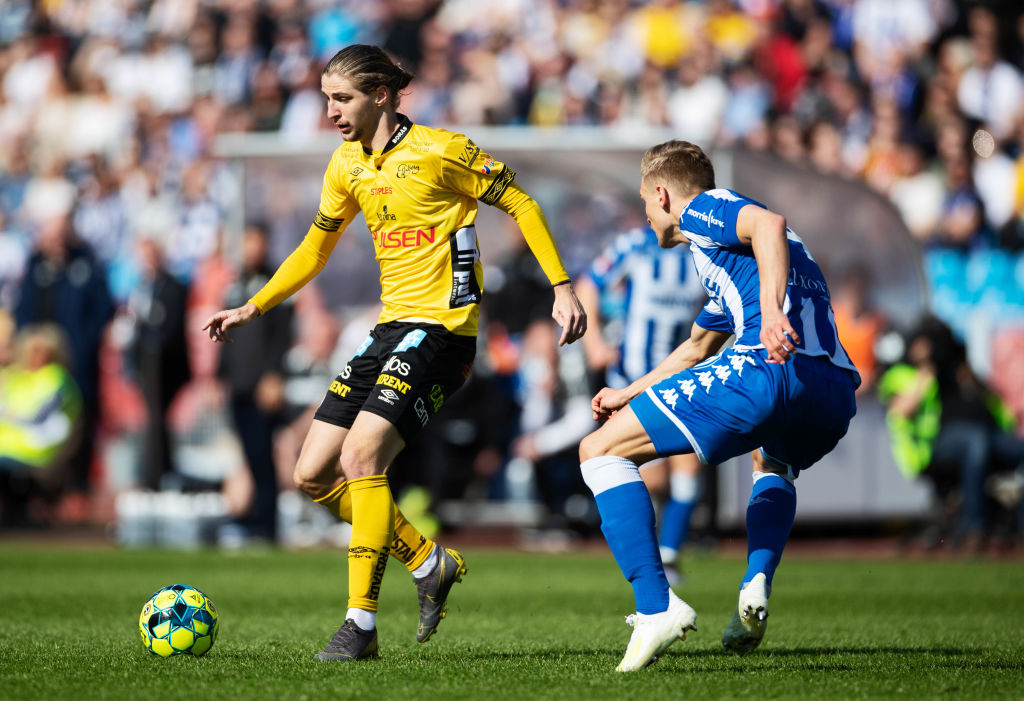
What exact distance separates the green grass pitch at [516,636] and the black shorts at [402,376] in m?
1.00

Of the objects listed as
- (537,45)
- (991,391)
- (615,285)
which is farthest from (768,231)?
(537,45)

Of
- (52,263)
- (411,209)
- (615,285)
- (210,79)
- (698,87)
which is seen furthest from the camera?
(210,79)

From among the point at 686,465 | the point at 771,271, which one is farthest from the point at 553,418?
the point at 771,271

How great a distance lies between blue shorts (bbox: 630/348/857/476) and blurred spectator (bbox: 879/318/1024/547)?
804cm

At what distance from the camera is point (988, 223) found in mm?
16688

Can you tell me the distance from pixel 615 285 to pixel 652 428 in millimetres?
4937

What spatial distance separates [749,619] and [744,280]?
1.39 metres

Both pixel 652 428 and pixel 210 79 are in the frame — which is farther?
pixel 210 79

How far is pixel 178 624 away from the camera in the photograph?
5.93 m

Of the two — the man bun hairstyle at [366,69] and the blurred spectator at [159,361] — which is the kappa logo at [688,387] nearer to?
the man bun hairstyle at [366,69]

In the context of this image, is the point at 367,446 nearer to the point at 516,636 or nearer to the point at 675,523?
the point at 516,636

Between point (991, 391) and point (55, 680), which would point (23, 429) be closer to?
point (991, 391)

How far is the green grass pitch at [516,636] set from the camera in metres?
5.09

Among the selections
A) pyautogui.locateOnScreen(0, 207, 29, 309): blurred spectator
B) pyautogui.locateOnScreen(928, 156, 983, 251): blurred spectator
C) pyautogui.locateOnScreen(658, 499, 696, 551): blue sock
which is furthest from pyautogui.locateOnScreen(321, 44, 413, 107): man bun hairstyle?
pyautogui.locateOnScreen(0, 207, 29, 309): blurred spectator
